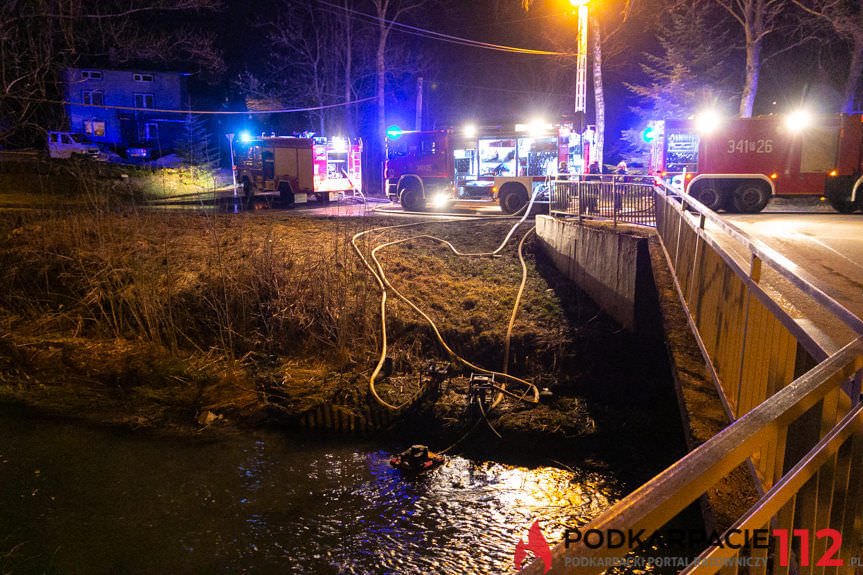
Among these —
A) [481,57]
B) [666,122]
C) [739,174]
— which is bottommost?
[739,174]

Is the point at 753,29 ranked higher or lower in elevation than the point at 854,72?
higher

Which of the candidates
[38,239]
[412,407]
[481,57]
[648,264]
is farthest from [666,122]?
[481,57]

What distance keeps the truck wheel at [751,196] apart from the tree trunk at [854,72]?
9400mm

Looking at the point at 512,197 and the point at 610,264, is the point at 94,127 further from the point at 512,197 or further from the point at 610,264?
the point at 610,264

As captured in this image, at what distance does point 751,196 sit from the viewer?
1605cm

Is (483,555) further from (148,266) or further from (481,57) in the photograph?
(481,57)

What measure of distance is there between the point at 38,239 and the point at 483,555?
449 inches

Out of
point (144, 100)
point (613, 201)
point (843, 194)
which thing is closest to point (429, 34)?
point (144, 100)

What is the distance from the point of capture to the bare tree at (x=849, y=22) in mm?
20484

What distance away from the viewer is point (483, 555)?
5008 mm

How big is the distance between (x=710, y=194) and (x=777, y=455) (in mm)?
15358

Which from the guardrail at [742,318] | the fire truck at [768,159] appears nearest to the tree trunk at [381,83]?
the fire truck at [768,159]

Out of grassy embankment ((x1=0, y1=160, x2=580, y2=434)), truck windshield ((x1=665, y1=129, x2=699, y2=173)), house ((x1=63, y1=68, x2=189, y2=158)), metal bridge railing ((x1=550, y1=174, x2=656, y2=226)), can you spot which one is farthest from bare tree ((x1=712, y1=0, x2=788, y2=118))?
house ((x1=63, y1=68, x2=189, y2=158))

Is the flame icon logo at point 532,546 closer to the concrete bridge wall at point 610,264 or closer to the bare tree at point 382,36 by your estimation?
the concrete bridge wall at point 610,264
